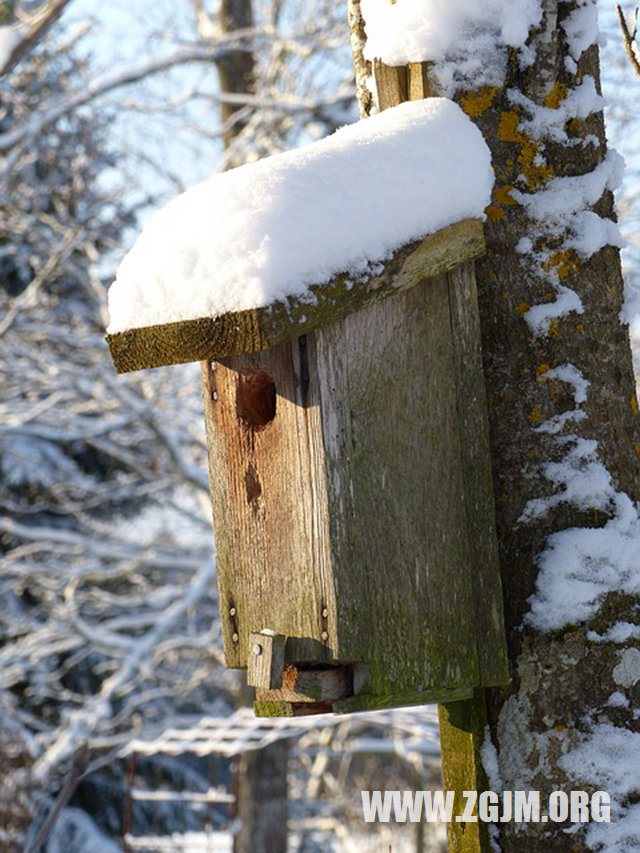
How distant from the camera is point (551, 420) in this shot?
1880 millimetres

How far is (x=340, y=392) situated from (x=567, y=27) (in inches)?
31.3

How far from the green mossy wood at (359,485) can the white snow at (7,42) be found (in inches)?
40.7

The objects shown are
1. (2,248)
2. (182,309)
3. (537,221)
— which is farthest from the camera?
(2,248)

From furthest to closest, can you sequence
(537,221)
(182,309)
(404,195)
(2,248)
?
(2,248)
(537,221)
(404,195)
(182,309)

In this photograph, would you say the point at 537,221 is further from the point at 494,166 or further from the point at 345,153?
the point at 345,153

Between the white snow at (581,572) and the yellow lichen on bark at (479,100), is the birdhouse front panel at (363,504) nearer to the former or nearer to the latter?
the white snow at (581,572)

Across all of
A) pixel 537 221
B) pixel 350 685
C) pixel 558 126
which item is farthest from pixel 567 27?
pixel 350 685

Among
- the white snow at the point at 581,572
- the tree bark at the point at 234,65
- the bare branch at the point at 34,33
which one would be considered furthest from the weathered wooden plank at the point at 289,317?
the tree bark at the point at 234,65

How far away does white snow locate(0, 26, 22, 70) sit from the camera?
2465mm

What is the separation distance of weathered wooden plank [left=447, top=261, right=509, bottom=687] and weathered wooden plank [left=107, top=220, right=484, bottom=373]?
85mm

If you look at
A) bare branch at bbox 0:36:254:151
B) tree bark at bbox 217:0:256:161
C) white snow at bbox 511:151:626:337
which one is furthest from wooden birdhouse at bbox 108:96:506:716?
tree bark at bbox 217:0:256:161

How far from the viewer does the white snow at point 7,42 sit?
97.0 inches

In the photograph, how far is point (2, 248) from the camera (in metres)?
9.54

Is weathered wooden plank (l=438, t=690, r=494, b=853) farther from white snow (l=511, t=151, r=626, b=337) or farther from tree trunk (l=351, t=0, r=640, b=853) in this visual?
white snow (l=511, t=151, r=626, b=337)
